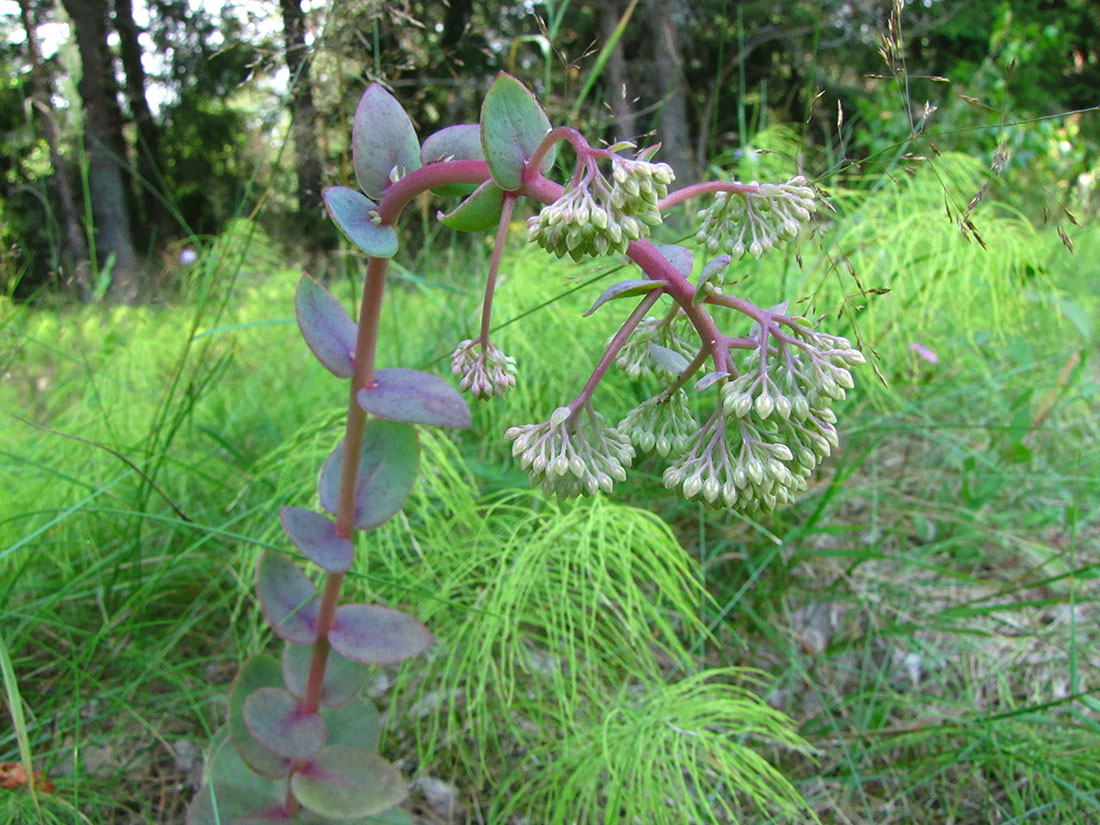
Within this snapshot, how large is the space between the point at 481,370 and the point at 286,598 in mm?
491

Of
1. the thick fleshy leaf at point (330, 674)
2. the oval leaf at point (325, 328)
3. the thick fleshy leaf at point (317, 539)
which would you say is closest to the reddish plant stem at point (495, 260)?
the oval leaf at point (325, 328)

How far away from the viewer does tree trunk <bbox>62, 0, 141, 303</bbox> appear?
714cm

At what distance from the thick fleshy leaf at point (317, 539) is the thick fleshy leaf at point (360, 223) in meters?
0.34

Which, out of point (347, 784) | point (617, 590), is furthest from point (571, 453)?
point (617, 590)

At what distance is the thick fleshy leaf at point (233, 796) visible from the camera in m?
1.09

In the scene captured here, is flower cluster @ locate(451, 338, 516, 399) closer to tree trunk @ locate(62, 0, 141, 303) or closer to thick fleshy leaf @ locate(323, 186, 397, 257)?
thick fleshy leaf @ locate(323, 186, 397, 257)

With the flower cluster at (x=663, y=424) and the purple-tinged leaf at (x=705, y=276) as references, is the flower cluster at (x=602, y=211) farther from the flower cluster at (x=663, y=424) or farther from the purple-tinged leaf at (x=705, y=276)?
the flower cluster at (x=663, y=424)

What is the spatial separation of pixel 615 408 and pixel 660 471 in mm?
204

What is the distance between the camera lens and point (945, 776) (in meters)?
1.50

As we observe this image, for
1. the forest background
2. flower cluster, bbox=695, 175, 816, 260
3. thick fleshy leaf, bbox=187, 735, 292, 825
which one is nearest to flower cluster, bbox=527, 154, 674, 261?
flower cluster, bbox=695, 175, 816, 260

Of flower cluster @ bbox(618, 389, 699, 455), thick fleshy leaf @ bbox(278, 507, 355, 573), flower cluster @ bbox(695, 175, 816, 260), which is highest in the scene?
flower cluster @ bbox(695, 175, 816, 260)

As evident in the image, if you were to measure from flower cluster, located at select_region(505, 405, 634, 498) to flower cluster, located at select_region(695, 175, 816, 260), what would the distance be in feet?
0.66

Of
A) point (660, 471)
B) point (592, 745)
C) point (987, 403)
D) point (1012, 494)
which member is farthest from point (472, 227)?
point (987, 403)

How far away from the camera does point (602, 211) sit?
1.99ft
